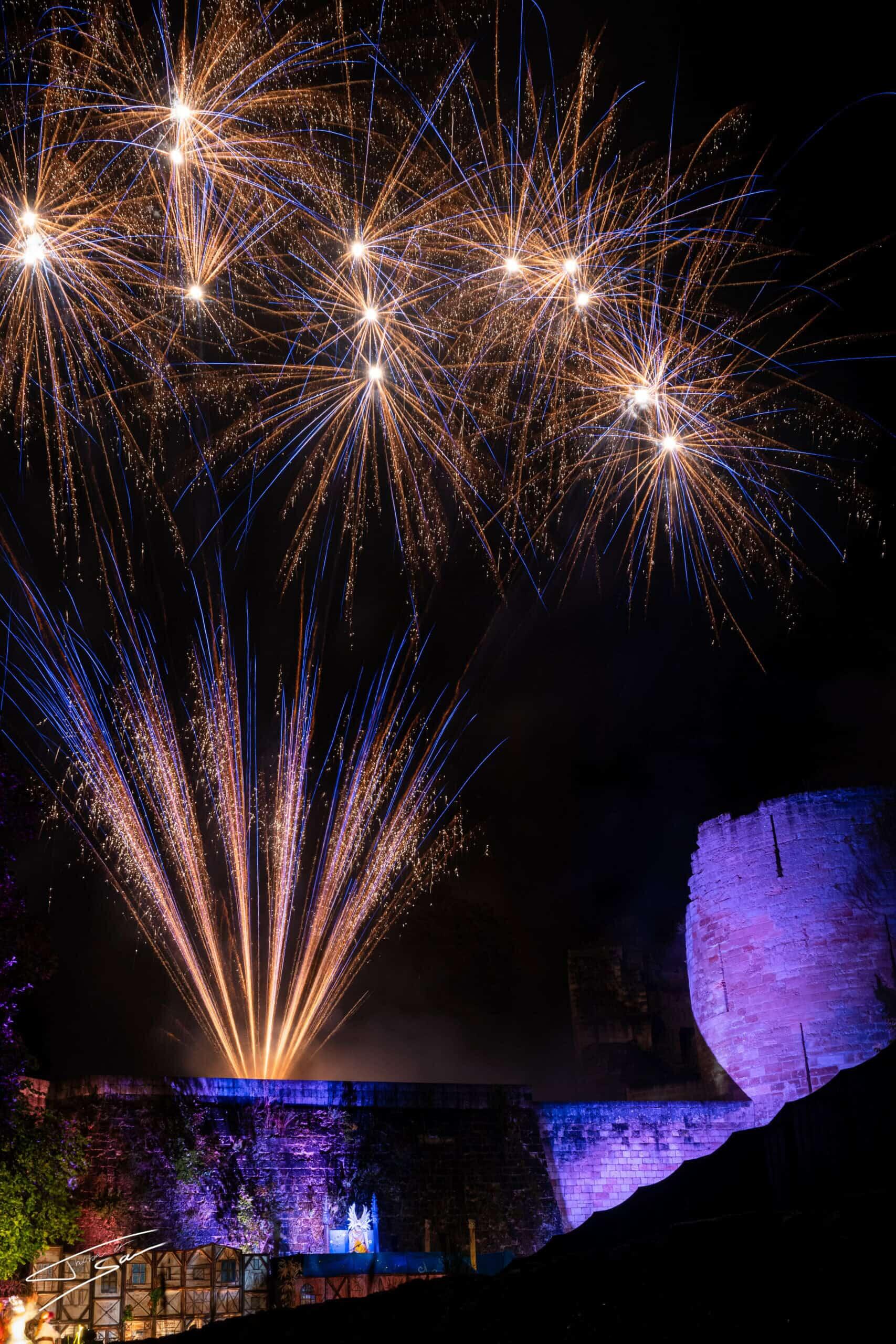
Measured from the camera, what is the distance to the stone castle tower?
15023 millimetres

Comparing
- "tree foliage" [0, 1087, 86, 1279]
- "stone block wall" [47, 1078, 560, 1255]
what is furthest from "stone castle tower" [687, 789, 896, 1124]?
"tree foliage" [0, 1087, 86, 1279]

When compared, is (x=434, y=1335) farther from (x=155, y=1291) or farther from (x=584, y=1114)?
(x=584, y=1114)

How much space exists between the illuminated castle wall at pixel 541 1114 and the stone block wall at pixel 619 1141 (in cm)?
2

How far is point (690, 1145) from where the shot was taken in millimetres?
15680

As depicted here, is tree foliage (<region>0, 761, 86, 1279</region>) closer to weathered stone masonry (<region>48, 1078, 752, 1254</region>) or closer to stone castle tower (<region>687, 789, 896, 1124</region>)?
weathered stone masonry (<region>48, 1078, 752, 1254</region>)

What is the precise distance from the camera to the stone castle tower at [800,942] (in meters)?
15.0

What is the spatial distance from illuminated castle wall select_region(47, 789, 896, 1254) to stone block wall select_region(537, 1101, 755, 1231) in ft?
0.07

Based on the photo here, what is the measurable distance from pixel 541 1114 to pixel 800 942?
3971 mm

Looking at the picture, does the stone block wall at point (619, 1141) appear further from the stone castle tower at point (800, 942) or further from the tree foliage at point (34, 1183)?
the tree foliage at point (34, 1183)

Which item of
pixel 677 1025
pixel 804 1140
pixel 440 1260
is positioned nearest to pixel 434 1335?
pixel 804 1140
